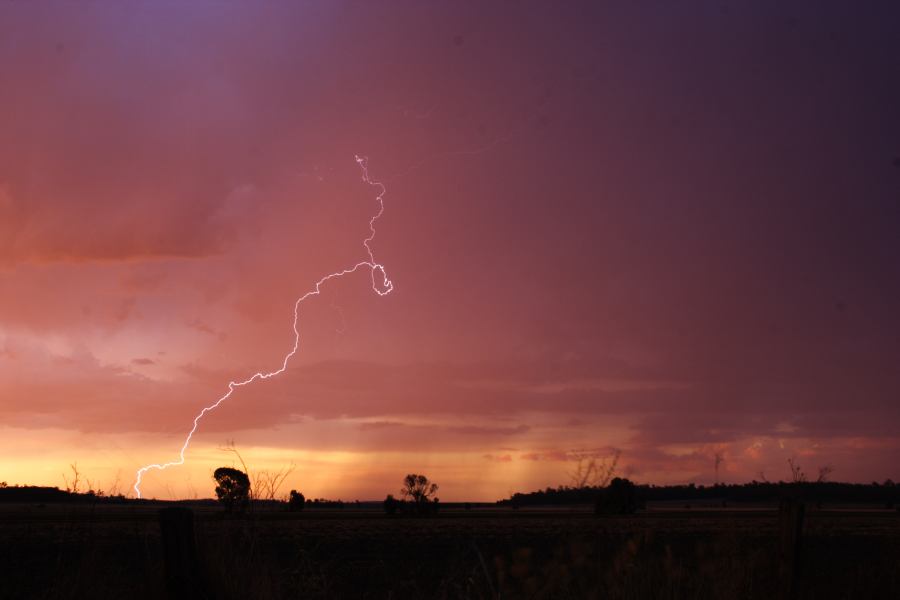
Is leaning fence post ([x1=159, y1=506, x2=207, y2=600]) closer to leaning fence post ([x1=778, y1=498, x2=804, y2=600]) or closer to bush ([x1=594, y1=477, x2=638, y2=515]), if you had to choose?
leaning fence post ([x1=778, y1=498, x2=804, y2=600])

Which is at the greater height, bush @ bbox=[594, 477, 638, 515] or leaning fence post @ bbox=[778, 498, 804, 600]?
bush @ bbox=[594, 477, 638, 515]

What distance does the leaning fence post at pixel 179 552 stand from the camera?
652cm

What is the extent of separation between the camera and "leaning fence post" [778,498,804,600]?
742 centimetres

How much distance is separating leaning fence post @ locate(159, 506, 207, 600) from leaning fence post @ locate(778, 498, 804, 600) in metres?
4.97

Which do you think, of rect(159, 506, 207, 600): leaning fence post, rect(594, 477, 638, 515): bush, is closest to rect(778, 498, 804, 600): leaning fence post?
rect(159, 506, 207, 600): leaning fence post

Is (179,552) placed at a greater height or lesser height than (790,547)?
lesser

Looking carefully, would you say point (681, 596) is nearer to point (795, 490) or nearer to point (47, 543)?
point (795, 490)

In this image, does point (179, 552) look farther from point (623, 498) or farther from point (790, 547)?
point (623, 498)

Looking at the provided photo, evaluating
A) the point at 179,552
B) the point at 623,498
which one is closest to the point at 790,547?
the point at 179,552

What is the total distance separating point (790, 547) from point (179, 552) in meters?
5.12

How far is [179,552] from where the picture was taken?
259 inches

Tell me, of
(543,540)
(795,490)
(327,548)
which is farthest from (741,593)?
(543,540)

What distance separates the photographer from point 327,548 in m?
41.9

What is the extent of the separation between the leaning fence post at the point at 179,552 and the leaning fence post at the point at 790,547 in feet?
16.3
